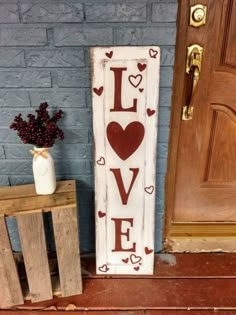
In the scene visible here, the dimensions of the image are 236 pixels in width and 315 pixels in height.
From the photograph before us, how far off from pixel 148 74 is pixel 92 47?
242 millimetres

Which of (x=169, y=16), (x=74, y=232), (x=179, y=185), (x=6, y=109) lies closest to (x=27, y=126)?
(x=6, y=109)

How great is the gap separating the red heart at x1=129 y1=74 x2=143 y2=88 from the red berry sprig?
0.32m

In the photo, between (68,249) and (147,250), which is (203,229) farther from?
(68,249)

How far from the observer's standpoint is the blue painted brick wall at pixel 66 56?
1177mm

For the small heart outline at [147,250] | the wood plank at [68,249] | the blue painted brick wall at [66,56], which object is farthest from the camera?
the small heart outline at [147,250]

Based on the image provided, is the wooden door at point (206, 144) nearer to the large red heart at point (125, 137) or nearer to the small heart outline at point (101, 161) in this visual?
the large red heart at point (125, 137)

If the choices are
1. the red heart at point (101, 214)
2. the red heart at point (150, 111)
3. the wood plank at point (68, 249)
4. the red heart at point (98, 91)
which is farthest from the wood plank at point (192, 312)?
the red heart at point (98, 91)

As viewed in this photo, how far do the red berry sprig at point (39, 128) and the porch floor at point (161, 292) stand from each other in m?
0.75

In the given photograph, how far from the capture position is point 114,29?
1205 mm

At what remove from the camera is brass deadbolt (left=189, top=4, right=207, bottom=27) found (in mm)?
1258

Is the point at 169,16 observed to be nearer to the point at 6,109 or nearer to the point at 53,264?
the point at 6,109

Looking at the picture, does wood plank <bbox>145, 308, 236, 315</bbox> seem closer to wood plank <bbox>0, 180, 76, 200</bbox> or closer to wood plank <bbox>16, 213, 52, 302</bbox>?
wood plank <bbox>16, 213, 52, 302</bbox>

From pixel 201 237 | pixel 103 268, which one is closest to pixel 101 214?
pixel 103 268

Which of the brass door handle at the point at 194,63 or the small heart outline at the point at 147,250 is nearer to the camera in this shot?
the brass door handle at the point at 194,63
